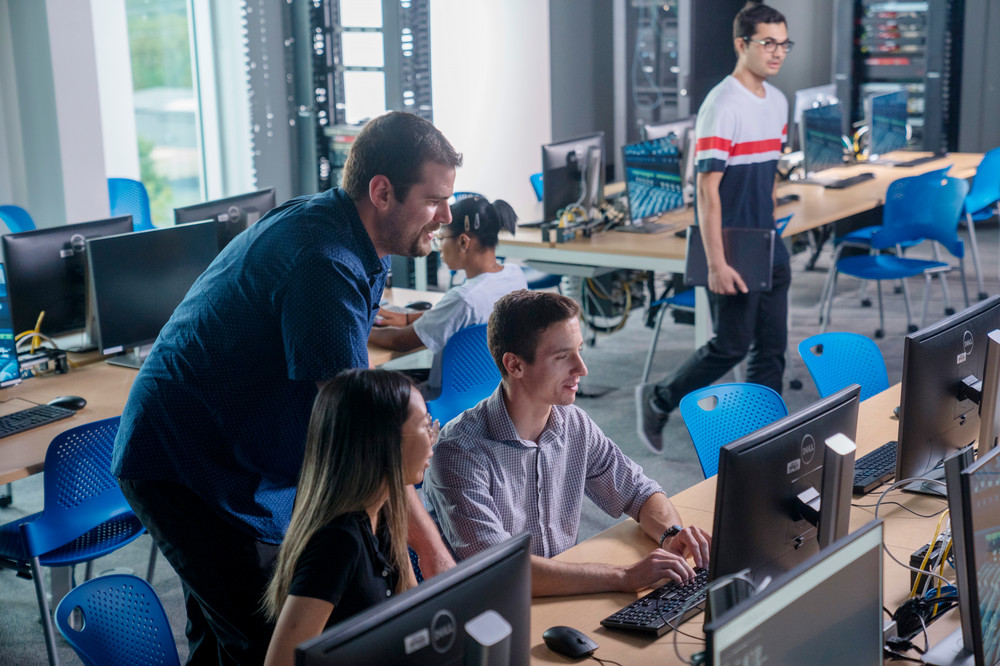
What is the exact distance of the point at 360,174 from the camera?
2012mm

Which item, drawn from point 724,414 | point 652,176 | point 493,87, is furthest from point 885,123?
point 724,414

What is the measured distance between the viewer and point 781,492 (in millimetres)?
1770

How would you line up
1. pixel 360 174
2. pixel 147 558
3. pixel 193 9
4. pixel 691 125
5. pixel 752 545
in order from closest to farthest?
pixel 752 545, pixel 360 174, pixel 147 558, pixel 691 125, pixel 193 9

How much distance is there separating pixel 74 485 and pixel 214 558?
3.09 ft

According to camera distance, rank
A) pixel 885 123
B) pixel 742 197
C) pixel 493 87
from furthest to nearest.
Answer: pixel 493 87 < pixel 885 123 < pixel 742 197

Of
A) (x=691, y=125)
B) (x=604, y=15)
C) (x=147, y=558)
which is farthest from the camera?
(x=604, y=15)

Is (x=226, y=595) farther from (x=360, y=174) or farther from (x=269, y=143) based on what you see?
(x=269, y=143)

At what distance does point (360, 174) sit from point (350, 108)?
17.8 feet

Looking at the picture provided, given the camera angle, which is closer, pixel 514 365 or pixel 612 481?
pixel 514 365

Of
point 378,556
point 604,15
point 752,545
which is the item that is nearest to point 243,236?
point 378,556

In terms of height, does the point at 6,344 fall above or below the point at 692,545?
above

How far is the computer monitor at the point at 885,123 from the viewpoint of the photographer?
22.8 ft

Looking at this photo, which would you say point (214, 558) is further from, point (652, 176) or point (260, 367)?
point (652, 176)

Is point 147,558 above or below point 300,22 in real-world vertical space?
below
